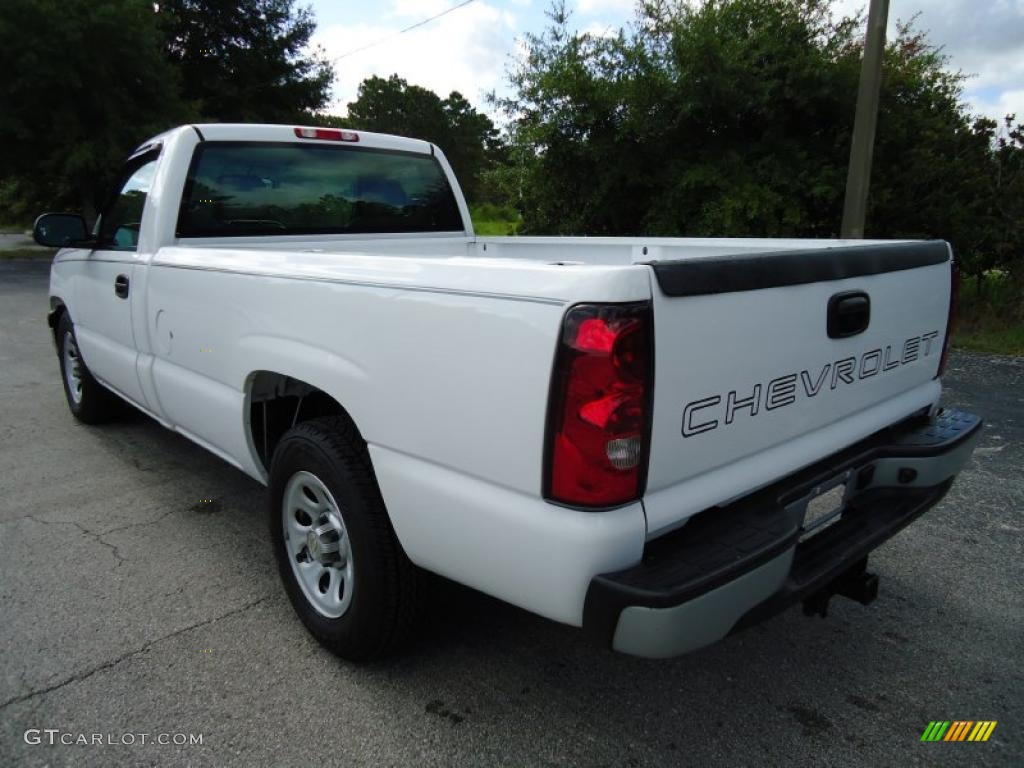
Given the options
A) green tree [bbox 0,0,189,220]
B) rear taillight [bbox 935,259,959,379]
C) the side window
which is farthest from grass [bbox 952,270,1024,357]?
green tree [bbox 0,0,189,220]

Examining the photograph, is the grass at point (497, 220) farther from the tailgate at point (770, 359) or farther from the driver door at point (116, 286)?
the tailgate at point (770, 359)

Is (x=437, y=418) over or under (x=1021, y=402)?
over

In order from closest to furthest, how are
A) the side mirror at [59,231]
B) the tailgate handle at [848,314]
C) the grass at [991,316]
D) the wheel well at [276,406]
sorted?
1. the tailgate handle at [848,314]
2. the wheel well at [276,406]
3. the side mirror at [59,231]
4. the grass at [991,316]

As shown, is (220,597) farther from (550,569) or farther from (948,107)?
(948,107)

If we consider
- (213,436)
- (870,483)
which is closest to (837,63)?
(870,483)

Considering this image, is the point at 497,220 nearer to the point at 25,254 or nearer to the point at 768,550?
the point at 768,550

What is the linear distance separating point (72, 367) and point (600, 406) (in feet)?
→ 16.3

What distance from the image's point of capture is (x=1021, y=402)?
18.4 feet

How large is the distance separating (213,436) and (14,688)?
1.16 m

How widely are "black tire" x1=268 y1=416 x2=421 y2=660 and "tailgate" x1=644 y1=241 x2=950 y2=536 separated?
0.89 metres

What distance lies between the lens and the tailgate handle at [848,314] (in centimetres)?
206

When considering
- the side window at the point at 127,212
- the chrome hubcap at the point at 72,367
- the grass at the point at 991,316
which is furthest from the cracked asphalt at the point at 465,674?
the grass at the point at 991,316

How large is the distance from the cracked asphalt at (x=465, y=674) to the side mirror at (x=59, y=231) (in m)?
1.79

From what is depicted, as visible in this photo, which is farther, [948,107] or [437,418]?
[948,107]
